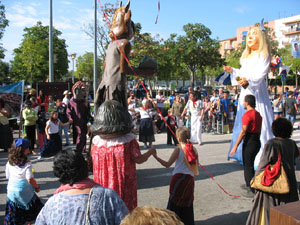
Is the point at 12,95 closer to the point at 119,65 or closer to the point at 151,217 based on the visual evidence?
the point at 119,65

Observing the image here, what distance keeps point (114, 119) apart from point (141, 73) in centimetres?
191

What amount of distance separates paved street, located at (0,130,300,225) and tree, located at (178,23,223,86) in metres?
19.3

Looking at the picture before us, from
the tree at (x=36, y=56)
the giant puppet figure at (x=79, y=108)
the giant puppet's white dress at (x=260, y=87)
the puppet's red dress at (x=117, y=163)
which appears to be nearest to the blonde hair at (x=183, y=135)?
the puppet's red dress at (x=117, y=163)

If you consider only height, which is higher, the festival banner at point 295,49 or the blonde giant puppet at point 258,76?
the festival banner at point 295,49

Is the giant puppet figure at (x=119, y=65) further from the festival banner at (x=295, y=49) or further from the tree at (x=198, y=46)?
the tree at (x=198, y=46)

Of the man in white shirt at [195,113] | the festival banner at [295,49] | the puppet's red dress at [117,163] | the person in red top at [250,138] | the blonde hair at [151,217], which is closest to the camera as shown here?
the blonde hair at [151,217]

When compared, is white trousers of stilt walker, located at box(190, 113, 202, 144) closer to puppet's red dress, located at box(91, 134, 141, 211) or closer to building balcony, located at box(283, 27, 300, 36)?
puppet's red dress, located at box(91, 134, 141, 211)

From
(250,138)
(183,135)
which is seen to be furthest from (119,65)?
(250,138)

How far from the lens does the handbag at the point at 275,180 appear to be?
2.98m

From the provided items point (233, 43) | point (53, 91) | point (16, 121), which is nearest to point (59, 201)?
point (16, 121)

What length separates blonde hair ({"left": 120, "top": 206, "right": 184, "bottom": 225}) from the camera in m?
1.27

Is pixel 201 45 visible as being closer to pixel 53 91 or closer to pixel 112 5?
pixel 112 5

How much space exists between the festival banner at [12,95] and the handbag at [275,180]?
6454 mm

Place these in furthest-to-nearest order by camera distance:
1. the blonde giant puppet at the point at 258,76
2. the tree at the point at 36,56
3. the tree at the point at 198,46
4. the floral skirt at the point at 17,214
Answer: the tree at the point at 36,56 → the tree at the point at 198,46 → the blonde giant puppet at the point at 258,76 → the floral skirt at the point at 17,214
